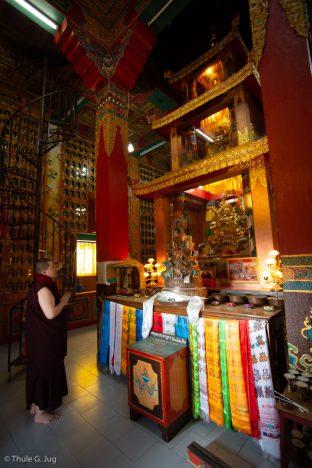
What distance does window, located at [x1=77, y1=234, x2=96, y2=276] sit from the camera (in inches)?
278

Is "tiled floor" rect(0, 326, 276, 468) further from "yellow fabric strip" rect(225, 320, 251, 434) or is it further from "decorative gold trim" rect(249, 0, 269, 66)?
"decorative gold trim" rect(249, 0, 269, 66)

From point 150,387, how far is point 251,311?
1.36 metres

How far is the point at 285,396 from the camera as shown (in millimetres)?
1759

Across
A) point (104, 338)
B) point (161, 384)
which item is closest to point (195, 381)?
point (161, 384)

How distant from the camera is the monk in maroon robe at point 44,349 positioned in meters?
2.48

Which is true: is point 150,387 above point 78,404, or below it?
above

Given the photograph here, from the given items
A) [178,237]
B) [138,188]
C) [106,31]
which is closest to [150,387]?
[178,237]

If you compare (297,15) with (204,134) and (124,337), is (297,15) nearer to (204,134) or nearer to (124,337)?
(124,337)

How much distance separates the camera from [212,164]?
4.97 metres

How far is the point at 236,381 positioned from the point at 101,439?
1.51 metres

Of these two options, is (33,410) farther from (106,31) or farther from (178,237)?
(106,31)

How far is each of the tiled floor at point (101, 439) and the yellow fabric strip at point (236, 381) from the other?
21 centimetres

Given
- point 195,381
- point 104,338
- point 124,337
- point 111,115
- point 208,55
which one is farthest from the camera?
point 208,55

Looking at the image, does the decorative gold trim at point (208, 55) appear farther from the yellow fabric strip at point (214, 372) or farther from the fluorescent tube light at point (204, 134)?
the yellow fabric strip at point (214, 372)
